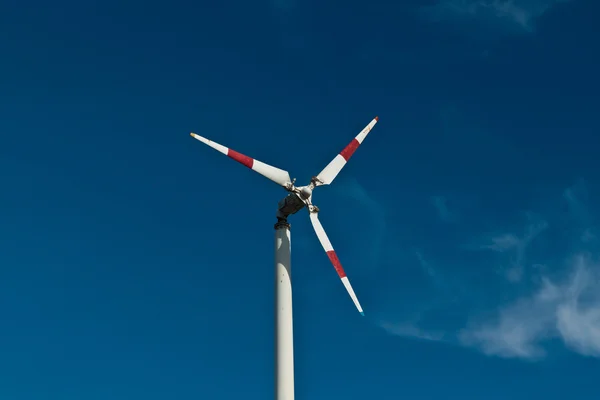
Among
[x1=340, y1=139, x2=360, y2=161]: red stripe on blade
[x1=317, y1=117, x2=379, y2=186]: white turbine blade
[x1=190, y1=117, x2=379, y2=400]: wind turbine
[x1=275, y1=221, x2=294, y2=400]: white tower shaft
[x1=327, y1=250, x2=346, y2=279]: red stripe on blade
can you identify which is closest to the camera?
[x1=275, y1=221, x2=294, y2=400]: white tower shaft

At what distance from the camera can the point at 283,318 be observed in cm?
3600

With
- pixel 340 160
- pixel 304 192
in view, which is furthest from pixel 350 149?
pixel 304 192

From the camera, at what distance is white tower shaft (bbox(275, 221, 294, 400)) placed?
112 feet

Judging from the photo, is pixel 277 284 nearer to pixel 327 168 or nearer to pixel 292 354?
pixel 292 354

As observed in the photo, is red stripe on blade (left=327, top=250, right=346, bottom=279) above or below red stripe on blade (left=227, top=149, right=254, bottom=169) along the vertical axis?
below

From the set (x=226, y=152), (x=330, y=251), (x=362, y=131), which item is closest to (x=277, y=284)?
(x=330, y=251)

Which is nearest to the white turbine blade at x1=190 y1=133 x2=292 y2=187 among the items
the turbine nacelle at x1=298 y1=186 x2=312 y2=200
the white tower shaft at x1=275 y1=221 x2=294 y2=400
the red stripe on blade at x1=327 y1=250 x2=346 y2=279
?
the turbine nacelle at x1=298 y1=186 x2=312 y2=200

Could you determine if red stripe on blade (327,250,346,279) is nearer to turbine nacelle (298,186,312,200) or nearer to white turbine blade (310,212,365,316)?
white turbine blade (310,212,365,316)

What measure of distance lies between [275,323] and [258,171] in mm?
9673

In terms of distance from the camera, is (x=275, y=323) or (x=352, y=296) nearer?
(x=275, y=323)

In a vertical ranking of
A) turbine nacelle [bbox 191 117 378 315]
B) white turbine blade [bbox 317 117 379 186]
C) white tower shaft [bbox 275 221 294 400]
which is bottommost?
white tower shaft [bbox 275 221 294 400]

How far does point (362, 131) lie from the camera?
155 ft

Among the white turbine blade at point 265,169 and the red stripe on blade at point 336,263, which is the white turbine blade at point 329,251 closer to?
the red stripe on blade at point 336,263

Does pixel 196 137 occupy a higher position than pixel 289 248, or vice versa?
pixel 196 137
